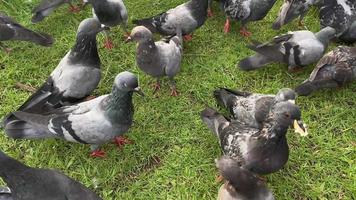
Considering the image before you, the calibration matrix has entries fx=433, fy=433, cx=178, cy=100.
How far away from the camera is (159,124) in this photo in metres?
5.68

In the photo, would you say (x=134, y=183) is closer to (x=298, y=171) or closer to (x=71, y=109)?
(x=71, y=109)

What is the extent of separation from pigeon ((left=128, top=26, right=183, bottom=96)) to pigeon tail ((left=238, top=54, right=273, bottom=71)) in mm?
931

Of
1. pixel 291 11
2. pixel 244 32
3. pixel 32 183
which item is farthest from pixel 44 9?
pixel 291 11

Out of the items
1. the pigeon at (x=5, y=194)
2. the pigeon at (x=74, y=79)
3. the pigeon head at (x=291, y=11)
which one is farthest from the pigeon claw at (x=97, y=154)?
the pigeon head at (x=291, y=11)

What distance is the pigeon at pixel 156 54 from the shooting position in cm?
554

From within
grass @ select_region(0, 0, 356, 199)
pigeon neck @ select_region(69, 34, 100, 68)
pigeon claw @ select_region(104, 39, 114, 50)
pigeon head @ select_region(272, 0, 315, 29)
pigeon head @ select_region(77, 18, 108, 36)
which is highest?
pigeon head @ select_region(77, 18, 108, 36)

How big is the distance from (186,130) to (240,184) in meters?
1.61

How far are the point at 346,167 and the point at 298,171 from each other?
586 mm

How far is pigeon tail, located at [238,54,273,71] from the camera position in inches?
239

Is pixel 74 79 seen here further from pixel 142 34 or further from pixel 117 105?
pixel 142 34

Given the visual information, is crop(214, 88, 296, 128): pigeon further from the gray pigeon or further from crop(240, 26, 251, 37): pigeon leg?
crop(240, 26, 251, 37): pigeon leg

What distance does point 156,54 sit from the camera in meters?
5.60

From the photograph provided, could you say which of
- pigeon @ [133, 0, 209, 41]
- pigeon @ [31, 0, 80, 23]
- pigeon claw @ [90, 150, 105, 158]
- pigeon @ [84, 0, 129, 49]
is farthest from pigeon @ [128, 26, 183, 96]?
pigeon @ [31, 0, 80, 23]

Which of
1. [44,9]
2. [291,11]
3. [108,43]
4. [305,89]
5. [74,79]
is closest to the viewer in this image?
[74,79]
